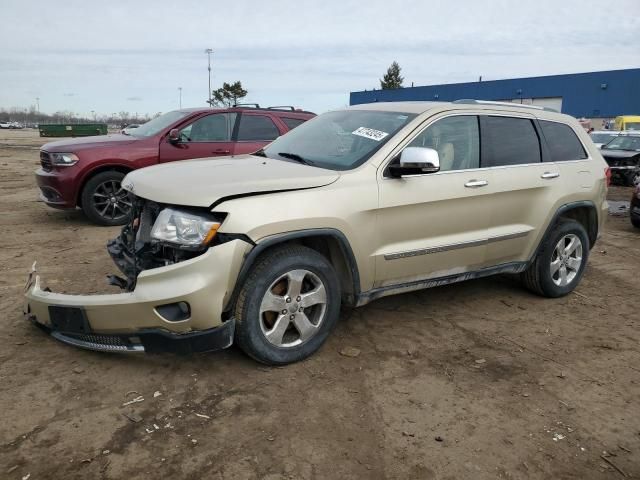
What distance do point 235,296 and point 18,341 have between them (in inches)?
67.8

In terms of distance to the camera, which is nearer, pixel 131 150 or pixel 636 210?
pixel 131 150

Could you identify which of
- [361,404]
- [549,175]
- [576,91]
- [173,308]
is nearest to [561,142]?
[549,175]

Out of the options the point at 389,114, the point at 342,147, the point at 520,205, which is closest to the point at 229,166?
the point at 342,147

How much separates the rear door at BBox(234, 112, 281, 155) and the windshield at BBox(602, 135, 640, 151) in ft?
39.2

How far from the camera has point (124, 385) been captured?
3.16 m

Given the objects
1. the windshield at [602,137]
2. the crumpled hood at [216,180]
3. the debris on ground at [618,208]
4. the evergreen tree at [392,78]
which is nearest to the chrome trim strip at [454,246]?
the crumpled hood at [216,180]

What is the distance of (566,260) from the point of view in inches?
195

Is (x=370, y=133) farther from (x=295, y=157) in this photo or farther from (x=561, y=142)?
(x=561, y=142)

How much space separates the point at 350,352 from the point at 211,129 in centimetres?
529

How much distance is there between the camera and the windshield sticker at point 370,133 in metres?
3.82

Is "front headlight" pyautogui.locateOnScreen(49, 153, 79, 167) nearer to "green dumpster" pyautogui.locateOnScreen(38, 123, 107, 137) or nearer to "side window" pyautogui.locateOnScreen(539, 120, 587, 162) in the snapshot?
"side window" pyautogui.locateOnScreen(539, 120, 587, 162)

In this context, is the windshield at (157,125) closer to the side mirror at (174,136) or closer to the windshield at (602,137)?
the side mirror at (174,136)

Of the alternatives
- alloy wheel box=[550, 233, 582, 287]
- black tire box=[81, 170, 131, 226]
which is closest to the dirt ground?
alloy wheel box=[550, 233, 582, 287]

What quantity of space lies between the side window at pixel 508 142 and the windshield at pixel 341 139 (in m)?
0.77
